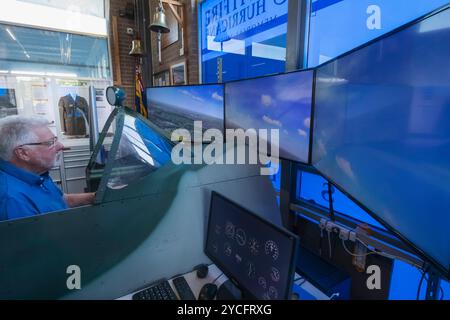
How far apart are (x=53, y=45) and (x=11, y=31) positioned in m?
0.53

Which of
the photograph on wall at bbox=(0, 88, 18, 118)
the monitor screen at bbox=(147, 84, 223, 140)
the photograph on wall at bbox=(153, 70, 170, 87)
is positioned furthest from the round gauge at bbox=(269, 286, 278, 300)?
the photograph on wall at bbox=(0, 88, 18, 118)

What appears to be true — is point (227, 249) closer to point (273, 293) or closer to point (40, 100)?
point (273, 293)

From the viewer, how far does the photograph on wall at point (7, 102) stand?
358cm

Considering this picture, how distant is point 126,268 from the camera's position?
1.01 meters

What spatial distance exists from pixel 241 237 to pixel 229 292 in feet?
0.80

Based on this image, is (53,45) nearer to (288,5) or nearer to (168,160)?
(288,5)

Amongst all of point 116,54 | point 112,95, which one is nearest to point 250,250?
point 112,95

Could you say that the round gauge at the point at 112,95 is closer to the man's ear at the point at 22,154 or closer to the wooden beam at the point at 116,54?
the man's ear at the point at 22,154

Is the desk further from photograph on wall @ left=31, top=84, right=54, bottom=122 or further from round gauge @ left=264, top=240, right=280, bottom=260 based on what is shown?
photograph on wall @ left=31, top=84, right=54, bottom=122

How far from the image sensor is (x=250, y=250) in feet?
2.86

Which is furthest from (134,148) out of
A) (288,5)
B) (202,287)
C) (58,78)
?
(58,78)

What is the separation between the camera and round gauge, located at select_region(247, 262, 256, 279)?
0.85 metres

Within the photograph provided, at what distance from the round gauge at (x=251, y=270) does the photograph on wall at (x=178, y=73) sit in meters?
2.91

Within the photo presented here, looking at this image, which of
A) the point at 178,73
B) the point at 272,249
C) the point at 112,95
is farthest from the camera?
the point at 178,73
